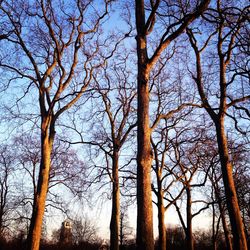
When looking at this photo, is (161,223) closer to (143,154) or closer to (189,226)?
(189,226)

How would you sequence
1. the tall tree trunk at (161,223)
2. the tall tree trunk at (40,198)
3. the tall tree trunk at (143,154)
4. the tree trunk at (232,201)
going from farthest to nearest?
the tall tree trunk at (161,223), the tall tree trunk at (40,198), the tree trunk at (232,201), the tall tree trunk at (143,154)

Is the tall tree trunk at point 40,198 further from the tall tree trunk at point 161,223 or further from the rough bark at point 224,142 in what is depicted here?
the tall tree trunk at point 161,223

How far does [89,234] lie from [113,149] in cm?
5809

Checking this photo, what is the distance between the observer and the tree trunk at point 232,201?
28.2 feet

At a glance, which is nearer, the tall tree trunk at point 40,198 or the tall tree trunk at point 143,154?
the tall tree trunk at point 143,154

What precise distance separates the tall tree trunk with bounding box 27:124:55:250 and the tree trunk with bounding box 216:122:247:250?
642cm

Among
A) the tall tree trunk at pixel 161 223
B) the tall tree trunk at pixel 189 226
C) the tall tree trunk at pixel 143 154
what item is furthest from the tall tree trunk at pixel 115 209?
the tall tree trunk at pixel 143 154

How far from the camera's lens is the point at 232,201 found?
9.05 m

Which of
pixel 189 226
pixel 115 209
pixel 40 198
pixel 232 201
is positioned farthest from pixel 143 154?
pixel 189 226

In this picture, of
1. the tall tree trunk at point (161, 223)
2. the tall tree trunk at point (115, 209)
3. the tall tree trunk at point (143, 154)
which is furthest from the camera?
the tall tree trunk at point (161, 223)

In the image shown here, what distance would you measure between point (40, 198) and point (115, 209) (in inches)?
206

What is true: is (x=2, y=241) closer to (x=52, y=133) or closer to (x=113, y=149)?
(x=113, y=149)

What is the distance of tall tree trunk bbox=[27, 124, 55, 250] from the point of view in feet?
30.9

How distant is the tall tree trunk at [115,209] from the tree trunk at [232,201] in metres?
6.50
